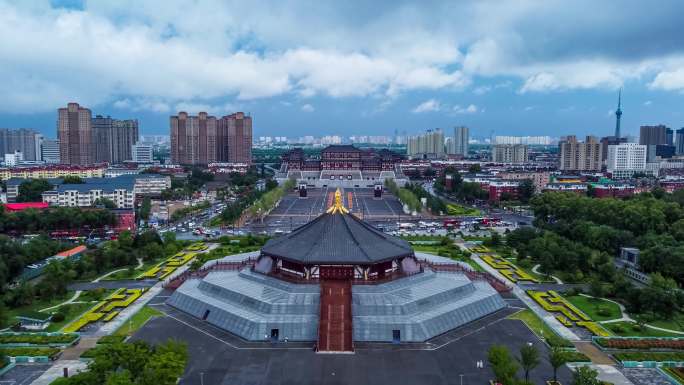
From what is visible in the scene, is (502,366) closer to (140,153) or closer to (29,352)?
(29,352)

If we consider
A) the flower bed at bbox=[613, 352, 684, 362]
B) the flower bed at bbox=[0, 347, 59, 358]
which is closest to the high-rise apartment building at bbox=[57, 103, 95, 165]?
the flower bed at bbox=[0, 347, 59, 358]

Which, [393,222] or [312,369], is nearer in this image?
[312,369]

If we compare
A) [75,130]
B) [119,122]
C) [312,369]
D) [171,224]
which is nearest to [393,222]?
[171,224]

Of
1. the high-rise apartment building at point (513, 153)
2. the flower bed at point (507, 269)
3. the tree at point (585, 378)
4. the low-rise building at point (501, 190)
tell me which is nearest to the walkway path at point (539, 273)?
the flower bed at point (507, 269)

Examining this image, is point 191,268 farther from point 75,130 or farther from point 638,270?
point 75,130

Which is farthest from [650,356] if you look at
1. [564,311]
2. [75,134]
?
[75,134]

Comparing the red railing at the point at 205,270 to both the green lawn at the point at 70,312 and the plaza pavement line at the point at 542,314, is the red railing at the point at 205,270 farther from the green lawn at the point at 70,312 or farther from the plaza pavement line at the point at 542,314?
the plaza pavement line at the point at 542,314
